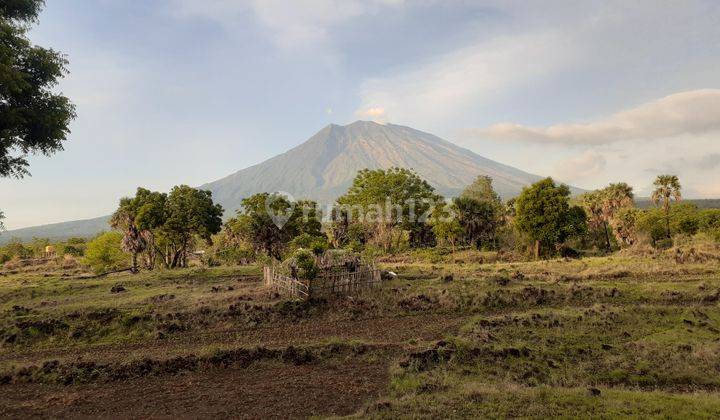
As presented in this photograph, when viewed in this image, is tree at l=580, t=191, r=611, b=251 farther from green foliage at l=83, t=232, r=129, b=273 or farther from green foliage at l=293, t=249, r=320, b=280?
green foliage at l=83, t=232, r=129, b=273

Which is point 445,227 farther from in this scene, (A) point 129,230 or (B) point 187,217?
(A) point 129,230

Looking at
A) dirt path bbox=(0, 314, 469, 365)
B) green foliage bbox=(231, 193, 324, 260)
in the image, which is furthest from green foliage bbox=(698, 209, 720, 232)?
dirt path bbox=(0, 314, 469, 365)

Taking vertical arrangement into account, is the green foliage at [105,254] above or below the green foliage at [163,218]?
below

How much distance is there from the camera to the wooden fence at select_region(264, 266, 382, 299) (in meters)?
20.6

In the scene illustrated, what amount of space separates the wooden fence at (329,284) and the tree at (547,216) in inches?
953

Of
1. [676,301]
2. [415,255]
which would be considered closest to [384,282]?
[676,301]

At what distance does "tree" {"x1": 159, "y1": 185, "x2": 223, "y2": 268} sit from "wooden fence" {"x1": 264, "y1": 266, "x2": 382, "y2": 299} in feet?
53.7

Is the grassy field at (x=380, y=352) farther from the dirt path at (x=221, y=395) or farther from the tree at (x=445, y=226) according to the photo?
the tree at (x=445, y=226)

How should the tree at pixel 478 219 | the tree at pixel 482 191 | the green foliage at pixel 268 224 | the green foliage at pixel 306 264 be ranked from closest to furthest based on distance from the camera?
the green foliage at pixel 306 264
the green foliage at pixel 268 224
the tree at pixel 478 219
the tree at pixel 482 191

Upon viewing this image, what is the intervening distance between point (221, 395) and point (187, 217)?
97.1 feet

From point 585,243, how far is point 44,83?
55.5m

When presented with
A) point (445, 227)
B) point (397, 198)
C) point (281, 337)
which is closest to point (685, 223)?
point (445, 227)

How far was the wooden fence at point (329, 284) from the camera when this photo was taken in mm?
20569

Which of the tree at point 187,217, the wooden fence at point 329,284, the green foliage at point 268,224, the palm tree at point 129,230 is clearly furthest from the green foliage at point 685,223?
the palm tree at point 129,230
